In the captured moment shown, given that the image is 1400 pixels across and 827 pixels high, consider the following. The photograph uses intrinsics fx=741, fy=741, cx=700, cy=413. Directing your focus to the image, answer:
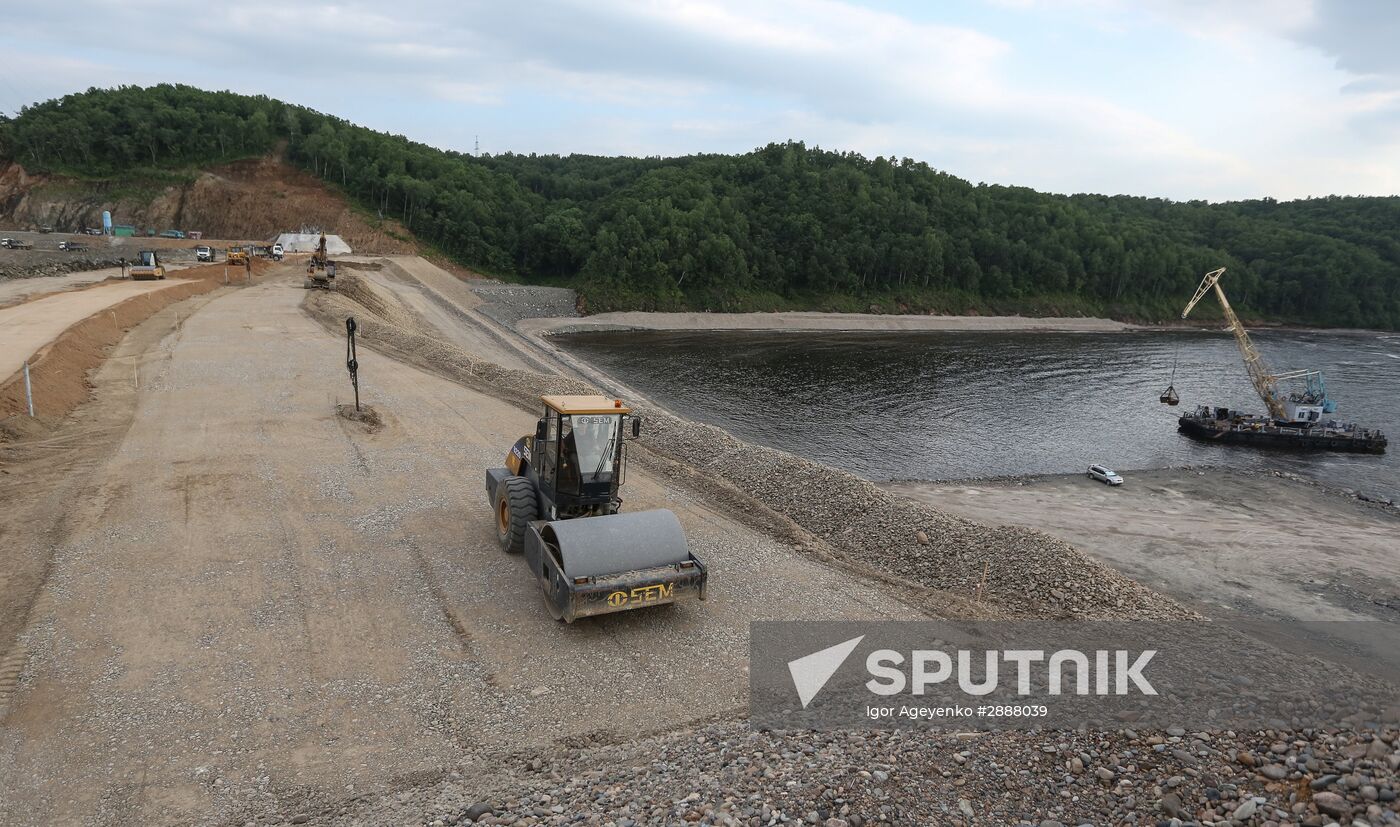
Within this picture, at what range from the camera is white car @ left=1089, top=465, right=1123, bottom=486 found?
97.1 ft

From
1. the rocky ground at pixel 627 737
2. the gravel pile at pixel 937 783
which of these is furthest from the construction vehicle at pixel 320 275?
the gravel pile at pixel 937 783

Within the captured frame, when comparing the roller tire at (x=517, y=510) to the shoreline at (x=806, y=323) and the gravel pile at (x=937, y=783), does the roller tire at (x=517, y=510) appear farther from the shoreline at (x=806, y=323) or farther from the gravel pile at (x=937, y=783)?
the shoreline at (x=806, y=323)

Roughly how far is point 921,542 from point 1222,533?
1477 centimetres

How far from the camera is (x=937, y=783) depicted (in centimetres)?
730

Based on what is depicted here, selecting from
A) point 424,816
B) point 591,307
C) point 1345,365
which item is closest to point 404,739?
point 424,816

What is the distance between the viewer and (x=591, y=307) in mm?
74812

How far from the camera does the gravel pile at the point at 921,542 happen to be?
1298 centimetres

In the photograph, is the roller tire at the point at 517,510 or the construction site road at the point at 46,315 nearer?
the roller tire at the point at 517,510

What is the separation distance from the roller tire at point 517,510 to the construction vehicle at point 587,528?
17 millimetres

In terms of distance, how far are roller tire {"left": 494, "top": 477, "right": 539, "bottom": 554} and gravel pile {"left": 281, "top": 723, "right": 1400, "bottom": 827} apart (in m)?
4.97

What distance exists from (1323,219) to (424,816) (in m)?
176

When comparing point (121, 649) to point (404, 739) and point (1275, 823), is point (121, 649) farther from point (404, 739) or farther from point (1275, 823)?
point (1275, 823)
